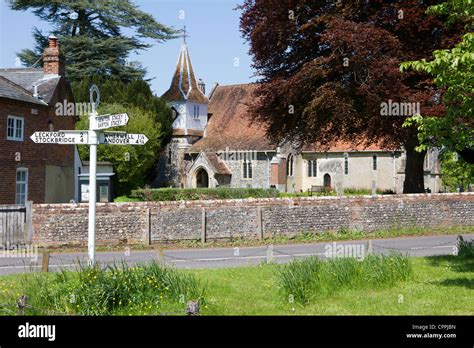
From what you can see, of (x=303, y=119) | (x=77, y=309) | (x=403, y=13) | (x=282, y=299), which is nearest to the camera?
(x=77, y=309)

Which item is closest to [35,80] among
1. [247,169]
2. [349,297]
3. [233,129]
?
[349,297]

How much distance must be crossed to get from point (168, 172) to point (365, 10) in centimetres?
3771

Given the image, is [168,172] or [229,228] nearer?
[229,228]

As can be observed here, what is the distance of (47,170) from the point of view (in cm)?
3122

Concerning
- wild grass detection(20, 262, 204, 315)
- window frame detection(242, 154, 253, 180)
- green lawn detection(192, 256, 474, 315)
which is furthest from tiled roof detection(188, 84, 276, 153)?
wild grass detection(20, 262, 204, 315)

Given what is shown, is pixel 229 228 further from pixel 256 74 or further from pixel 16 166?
pixel 16 166

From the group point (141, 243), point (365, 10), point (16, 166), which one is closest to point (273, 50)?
point (365, 10)

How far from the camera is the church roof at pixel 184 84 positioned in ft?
206

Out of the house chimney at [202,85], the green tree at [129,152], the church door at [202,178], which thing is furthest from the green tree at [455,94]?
the house chimney at [202,85]

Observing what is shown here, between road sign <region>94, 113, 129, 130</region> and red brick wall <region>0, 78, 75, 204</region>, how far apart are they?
19.5 metres

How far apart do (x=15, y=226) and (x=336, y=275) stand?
14113mm

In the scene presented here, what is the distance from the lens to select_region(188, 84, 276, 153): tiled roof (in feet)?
189

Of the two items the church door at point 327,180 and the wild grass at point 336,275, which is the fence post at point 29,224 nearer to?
the wild grass at point 336,275
